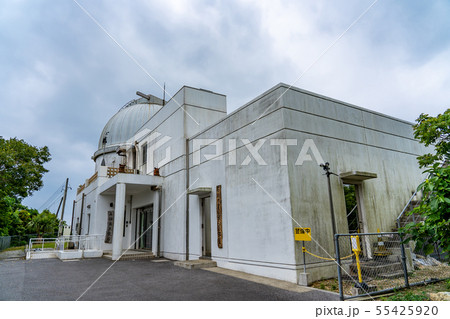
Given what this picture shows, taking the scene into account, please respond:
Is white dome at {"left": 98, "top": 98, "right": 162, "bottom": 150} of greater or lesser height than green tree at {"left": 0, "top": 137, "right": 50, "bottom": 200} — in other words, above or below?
above

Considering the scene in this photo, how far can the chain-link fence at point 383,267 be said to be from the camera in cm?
563

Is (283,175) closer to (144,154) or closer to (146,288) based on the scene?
(146,288)

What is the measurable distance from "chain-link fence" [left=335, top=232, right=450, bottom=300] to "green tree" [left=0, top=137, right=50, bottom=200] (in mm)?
18565

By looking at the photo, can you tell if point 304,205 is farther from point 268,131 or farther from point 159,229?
point 159,229

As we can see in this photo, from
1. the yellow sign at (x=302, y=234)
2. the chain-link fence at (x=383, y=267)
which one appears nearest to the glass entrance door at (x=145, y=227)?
the yellow sign at (x=302, y=234)

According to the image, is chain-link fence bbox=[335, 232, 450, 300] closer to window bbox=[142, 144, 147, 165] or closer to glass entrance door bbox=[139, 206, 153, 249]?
glass entrance door bbox=[139, 206, 153, 249]

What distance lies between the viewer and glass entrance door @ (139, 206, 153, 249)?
1464 centimetres

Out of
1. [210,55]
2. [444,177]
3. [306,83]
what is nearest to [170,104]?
[210,55]

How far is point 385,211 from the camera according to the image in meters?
9.14

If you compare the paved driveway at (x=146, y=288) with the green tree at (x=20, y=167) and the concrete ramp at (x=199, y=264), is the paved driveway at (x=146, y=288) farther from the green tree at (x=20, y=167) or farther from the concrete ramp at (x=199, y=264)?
the green tree at (x=20, y=167)

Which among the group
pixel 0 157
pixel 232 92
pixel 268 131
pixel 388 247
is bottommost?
pixel 388 247

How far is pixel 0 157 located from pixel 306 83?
17.5 metres

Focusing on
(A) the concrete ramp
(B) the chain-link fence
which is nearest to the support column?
(A) the concrete ramp
